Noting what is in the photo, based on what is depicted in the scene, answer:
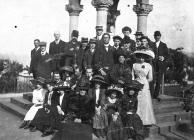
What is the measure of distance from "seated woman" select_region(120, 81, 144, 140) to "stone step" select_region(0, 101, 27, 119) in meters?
3.57

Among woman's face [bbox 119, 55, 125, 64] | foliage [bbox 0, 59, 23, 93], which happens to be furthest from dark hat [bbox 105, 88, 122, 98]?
foliage [bbox 0, 59, 23, 93]

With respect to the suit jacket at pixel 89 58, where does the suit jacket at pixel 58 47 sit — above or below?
above

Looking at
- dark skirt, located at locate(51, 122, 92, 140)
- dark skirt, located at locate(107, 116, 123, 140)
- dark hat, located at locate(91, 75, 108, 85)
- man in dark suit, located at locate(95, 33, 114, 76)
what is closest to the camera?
dark skirt, located at locate(51, 122, 92, 140)

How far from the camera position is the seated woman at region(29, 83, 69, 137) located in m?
7.21

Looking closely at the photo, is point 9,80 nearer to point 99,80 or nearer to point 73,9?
point 73,9

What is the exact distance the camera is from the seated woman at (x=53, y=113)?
23.7 feet

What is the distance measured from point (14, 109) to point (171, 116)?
15.9 ft

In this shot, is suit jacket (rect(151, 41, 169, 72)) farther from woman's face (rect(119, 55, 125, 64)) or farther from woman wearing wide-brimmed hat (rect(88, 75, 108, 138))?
woman wearing wide-brimmed hat (rect(88, 75, 108, 138))

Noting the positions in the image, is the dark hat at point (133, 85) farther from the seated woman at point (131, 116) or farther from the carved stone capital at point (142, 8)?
the carved stone capital at point (142, 8)

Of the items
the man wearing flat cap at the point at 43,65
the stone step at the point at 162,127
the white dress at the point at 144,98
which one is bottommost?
the stone step at the point at 162,127

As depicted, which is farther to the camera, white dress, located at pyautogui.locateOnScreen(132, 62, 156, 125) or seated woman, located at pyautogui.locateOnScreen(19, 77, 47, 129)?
seated woman, located at pyautogui.locateOnScreen(19, 77, 47, 129)

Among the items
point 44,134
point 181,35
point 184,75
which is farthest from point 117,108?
point 181,35

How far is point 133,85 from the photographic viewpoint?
7031 mm

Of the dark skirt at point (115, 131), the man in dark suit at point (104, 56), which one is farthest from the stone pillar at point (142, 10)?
the dark skirt at point (115, 131)
